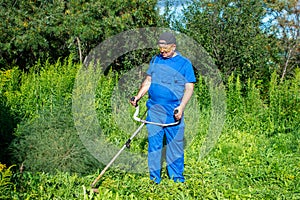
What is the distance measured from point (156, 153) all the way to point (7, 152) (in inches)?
61.5

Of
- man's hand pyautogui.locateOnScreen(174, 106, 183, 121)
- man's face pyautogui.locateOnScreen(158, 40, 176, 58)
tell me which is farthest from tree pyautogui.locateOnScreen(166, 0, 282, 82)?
man's hand pyautogui.locateOnScreen(174, 106, 183, 121)

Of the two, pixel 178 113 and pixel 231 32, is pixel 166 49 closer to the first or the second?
pixel 178 113

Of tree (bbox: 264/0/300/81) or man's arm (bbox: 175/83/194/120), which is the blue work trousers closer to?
man's arm (bbox: 175/83/194/120)

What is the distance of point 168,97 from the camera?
3.92 m

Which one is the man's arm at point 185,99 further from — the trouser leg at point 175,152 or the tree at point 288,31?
the tree at point 288,31

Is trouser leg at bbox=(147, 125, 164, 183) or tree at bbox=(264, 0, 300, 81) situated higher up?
tree at bbox=(264, 0, 300, 81)

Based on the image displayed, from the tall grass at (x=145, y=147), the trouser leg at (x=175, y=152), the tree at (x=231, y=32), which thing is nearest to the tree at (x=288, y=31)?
the tree at (x=231, y=32)

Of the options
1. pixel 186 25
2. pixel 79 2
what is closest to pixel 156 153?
pixel 186 25

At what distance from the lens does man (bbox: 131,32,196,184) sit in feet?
12.7

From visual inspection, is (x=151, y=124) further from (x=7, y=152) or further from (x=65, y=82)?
(x=65, y=82)

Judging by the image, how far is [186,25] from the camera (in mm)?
7938

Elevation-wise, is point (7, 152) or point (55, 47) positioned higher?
point (55, 47)

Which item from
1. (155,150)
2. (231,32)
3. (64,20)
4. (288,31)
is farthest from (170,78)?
(288,31)

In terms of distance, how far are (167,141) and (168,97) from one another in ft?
1.60
